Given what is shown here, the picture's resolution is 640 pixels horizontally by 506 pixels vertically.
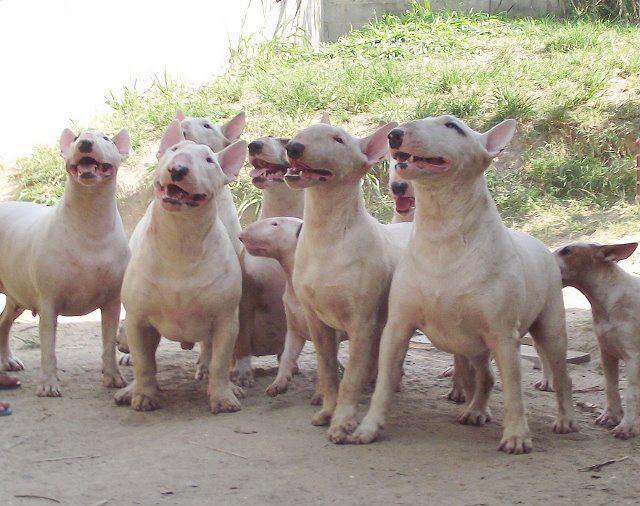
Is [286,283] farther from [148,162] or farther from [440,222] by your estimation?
[148,162]

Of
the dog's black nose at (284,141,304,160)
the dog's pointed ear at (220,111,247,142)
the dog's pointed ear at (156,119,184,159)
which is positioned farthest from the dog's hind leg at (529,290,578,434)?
the dog's pointed ear at (220,111,247,142)

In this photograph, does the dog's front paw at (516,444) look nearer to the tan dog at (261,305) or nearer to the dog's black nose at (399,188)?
the tan dog at (261,305)

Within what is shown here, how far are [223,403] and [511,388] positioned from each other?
5.52ft

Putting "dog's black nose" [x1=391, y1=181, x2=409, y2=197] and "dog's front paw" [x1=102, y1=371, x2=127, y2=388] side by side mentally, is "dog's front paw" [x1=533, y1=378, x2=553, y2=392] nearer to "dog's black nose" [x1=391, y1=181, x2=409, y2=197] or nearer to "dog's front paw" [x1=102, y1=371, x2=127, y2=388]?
"dog's black nose" [x1=391, y1=181, x2=409, y2=197]

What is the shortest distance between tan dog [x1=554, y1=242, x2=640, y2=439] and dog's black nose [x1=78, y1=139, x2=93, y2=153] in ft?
9.34

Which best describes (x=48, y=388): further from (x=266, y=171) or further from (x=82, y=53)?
(x=82, y=53)

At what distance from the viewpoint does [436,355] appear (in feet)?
24.3

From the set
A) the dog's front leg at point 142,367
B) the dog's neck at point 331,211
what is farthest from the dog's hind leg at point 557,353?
the dog's front leg at point 142,367

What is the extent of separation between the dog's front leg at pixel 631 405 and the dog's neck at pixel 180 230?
8.00ft

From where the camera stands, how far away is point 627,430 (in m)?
4.99

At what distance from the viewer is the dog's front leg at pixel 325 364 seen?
17.0 ft

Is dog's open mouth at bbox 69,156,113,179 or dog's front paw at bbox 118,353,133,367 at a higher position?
dog's open mouth at bbox 69,156,113,179

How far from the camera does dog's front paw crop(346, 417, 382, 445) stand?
15.7ft

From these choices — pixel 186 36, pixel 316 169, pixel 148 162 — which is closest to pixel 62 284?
pixel 316 169
